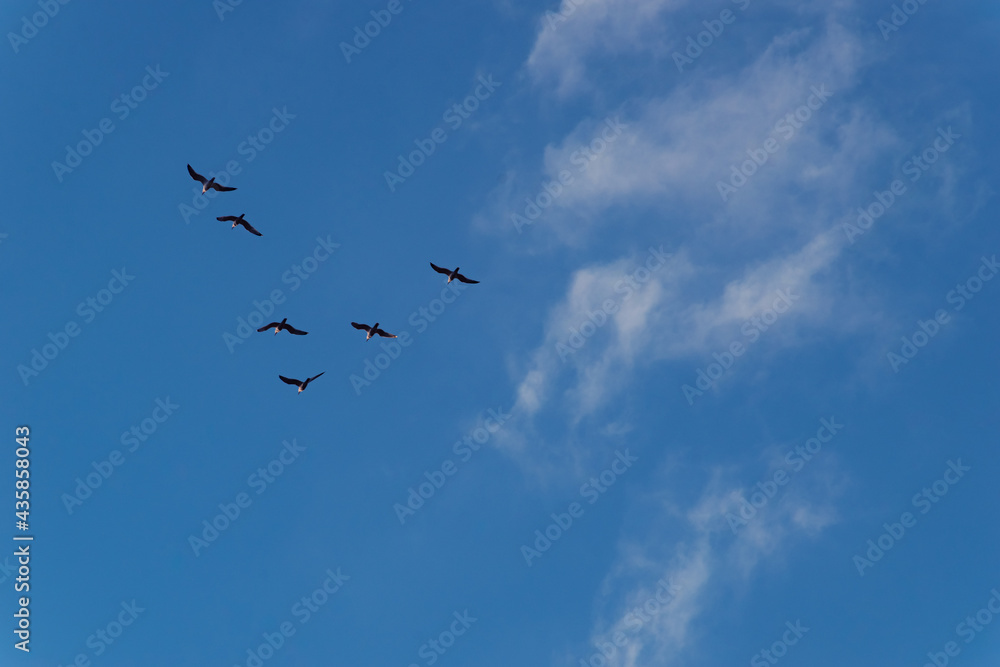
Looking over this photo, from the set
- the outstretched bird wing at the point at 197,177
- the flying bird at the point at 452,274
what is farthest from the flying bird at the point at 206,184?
the flying bird at the point at 452,274

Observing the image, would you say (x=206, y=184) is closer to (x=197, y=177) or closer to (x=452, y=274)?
(x=197, y=177)

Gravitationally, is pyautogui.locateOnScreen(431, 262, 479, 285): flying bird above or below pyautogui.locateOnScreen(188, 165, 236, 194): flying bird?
above

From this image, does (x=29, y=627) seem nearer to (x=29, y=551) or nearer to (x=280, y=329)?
(x=29, y=551)

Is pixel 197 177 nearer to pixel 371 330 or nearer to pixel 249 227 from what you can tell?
pixel 249 227

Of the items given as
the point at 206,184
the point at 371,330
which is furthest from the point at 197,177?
the point at 371,330

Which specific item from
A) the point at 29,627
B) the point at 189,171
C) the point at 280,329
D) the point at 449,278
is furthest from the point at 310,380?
the point at 29,627

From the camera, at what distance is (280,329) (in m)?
103

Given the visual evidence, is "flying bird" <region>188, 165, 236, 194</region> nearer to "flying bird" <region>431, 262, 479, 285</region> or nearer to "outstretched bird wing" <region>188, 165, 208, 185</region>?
"outstretched bird wing" <region>188, 165, 208, 185</region>

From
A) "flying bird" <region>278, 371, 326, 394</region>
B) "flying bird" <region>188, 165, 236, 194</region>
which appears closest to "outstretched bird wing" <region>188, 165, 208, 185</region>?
"flying bird" <region>188, 165, 236, 194</region>

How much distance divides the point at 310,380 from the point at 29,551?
31.8 m

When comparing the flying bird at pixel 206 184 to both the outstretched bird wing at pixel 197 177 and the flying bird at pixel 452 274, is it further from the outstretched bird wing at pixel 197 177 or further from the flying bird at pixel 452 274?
the flying bird at pixel 452 274

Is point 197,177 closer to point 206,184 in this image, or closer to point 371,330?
point 206,184

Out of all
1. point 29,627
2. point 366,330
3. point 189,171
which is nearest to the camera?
point 29,627

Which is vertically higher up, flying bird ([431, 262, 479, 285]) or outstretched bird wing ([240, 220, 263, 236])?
flying bird ([431, 262, 479, 285])
